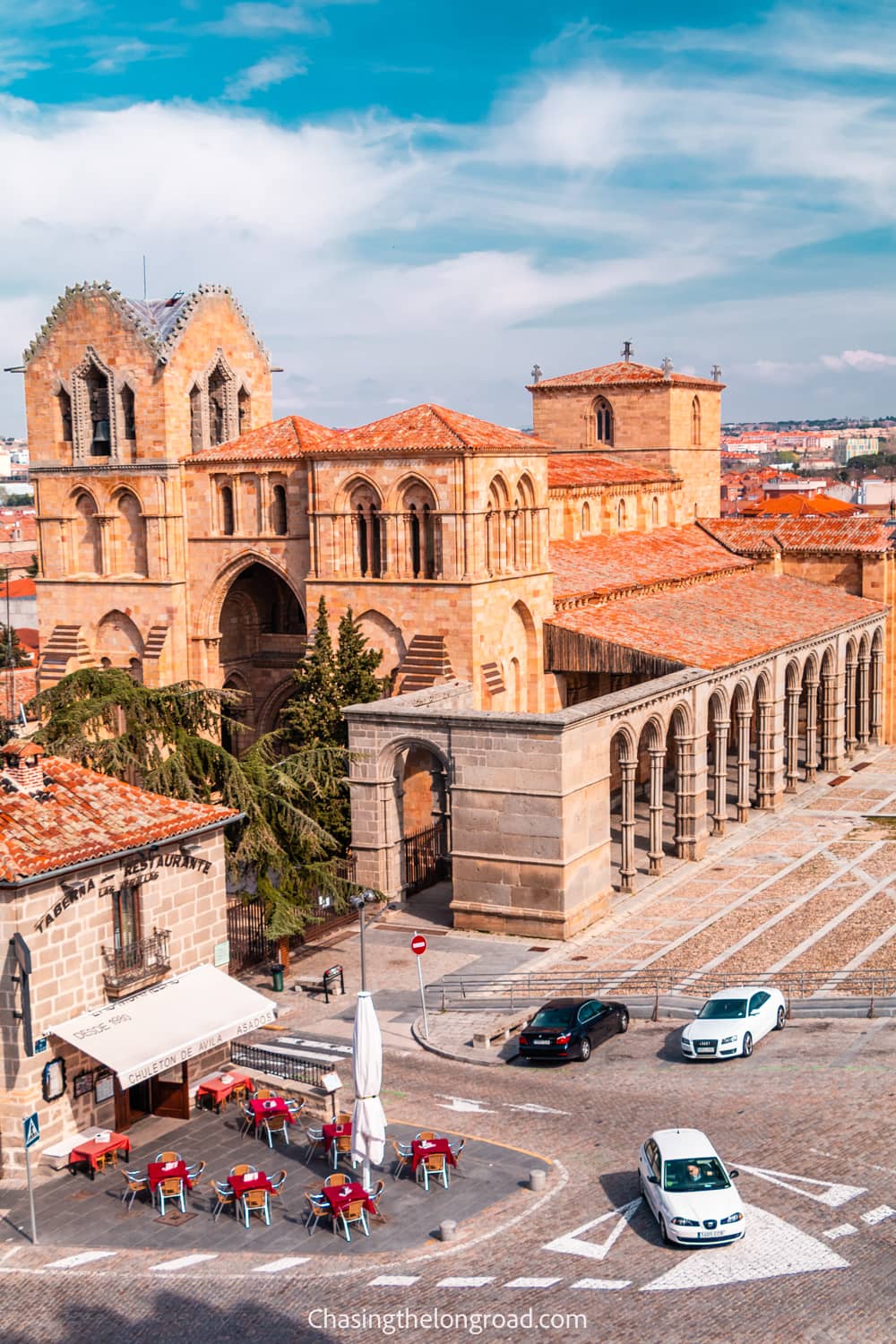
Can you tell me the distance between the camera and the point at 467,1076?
29141mm

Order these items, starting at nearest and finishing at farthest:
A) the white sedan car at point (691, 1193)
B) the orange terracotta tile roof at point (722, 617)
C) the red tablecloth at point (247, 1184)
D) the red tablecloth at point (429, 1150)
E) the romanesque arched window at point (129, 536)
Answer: the white sedan car at point (691, 1193), the red tablecloth at point (247, 1184), the red tablecloth at point (429, 1150), the orange terracotta tile roof at point (722, 617), the romanesque arched window at point (129, 536)

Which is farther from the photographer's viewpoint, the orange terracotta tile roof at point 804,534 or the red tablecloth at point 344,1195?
the orange terracotta tile roof at point 804,534

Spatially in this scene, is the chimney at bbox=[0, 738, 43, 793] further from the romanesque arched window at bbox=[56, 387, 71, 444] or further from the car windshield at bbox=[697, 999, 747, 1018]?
the romanesque arched window at bbox=[56, 387, 71, 444]

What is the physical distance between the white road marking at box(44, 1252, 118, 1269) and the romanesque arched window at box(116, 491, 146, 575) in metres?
34.0

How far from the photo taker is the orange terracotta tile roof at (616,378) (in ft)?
224

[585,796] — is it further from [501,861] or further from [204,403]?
[204,403]

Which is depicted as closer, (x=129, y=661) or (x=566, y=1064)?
(x=566, y=1064)

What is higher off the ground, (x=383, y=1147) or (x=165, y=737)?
(x=165, y=737)

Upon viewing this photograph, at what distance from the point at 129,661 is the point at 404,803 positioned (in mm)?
13257

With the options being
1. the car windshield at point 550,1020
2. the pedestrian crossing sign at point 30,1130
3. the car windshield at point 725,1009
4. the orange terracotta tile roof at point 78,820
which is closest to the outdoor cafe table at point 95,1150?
the pedestrian crossing sign at point 30,1130

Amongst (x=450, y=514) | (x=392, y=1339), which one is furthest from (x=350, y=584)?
(x=392, y=1339)

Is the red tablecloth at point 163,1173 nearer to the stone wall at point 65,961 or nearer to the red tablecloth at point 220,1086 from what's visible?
the stone wall at point 65,961

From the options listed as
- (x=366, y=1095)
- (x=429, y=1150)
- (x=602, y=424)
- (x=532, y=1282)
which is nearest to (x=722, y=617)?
(x=602, y=424)

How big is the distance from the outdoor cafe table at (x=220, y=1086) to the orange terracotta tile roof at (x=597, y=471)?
3226 cm
